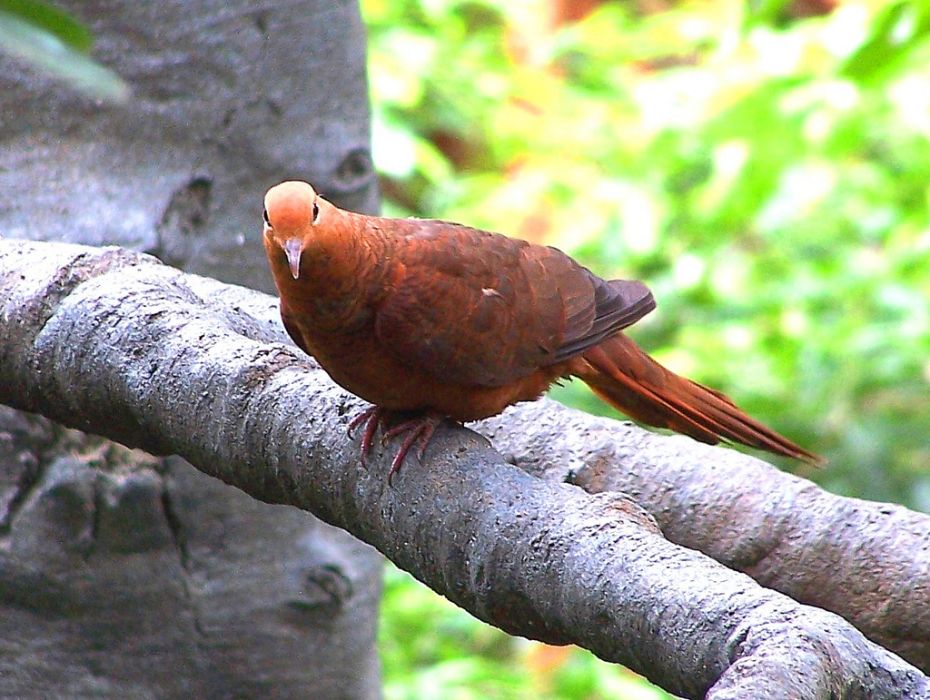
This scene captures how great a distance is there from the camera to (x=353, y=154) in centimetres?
303

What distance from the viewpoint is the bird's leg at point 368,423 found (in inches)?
79.0

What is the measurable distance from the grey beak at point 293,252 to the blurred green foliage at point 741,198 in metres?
1.24

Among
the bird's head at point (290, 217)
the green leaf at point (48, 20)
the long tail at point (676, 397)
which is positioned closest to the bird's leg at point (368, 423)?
the bird's head at point (290, 217)

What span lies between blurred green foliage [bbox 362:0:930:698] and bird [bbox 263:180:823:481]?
32.5 inches

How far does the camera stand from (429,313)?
7.34 ft

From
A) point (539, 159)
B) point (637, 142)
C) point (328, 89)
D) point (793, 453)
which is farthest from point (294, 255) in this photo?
point (539, 159)

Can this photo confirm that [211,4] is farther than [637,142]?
No

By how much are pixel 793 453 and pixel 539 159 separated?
4415 millimetres

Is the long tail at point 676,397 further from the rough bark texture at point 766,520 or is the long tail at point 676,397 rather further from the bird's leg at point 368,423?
the bird's leg at point 368,423

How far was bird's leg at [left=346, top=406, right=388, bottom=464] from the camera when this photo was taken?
2.01m

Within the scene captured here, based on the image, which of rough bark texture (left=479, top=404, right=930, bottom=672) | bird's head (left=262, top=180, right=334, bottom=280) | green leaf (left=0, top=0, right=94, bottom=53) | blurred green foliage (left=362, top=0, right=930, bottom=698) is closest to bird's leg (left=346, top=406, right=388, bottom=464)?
bird's head (left=262, top=180, right=334, bottom=280)

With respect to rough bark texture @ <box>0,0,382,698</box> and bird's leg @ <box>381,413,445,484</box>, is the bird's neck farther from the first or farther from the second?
rough bark texture @ <box>0,0,382,698</box>

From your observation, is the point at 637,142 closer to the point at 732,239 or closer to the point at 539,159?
the point at 732,239

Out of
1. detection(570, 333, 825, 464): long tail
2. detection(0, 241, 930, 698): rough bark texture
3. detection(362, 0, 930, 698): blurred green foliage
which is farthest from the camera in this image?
detection(362, 0, 930, 698): blurred green foliage
